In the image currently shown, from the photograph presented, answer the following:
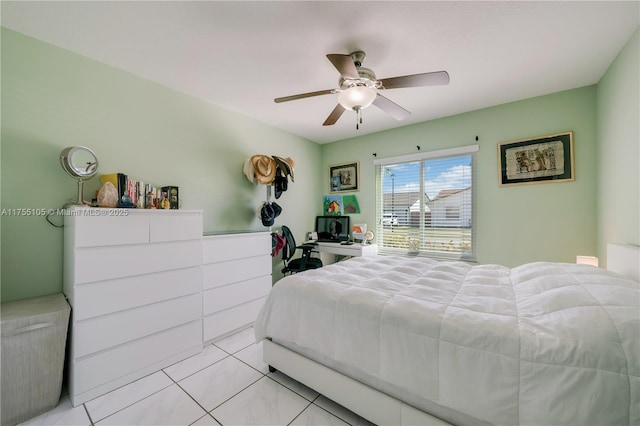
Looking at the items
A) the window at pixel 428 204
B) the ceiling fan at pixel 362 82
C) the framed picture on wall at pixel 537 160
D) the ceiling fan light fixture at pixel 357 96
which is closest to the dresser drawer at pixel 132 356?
the ceiling fan at pixel 362 82

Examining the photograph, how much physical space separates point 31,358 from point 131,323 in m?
0.50

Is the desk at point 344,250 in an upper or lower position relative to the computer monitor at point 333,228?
lower

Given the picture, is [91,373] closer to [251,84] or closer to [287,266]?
[287,266]

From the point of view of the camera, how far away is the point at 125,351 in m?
1.86

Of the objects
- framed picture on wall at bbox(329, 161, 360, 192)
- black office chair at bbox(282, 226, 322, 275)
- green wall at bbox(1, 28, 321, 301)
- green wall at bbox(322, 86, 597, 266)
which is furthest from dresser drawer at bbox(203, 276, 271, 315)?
green wall at bbox(322, 86, 597, 266)

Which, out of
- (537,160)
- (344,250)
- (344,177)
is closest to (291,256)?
(344,250)

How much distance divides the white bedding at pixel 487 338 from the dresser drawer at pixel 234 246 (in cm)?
97

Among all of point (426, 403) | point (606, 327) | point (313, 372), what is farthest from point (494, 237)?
A: point (313, 372)

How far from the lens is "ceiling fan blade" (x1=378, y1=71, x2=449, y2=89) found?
1.67m

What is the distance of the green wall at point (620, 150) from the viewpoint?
5.84ft

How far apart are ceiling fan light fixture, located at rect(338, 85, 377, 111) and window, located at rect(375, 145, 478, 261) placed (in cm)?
187

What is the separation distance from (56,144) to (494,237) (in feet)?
14.7

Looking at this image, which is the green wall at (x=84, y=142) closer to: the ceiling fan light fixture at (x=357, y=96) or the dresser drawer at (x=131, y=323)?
the dresser drawer at (x=131, y=323)

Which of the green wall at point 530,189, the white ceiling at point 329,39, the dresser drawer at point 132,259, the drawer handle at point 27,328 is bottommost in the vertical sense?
the drawer handle at point 27,328
